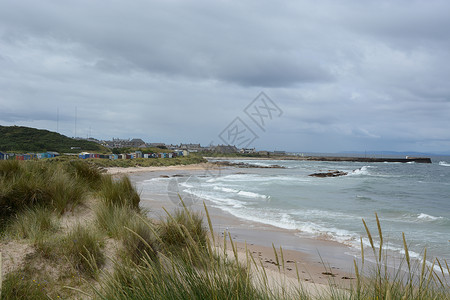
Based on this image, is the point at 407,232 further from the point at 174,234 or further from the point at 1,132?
the point at 1,132

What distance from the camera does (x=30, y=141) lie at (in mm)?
50875

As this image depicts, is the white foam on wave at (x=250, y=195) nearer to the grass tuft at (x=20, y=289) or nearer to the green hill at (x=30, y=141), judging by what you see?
the grass tuft at (x=20, y=289)

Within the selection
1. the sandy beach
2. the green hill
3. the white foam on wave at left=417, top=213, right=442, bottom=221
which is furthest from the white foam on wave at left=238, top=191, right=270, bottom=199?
the green hill

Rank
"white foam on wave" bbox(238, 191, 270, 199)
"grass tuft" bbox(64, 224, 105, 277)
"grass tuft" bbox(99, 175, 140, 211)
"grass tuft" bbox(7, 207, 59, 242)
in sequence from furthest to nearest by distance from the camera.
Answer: "white foam on wave" bbox(238, 191, 270, 199) < "grass tuft" bbox(99, 175, 140, 211) < "grass tuft" bbox(7, 207, 59, 242) < "grass tuft" bbox(64, 224, 105, 277)

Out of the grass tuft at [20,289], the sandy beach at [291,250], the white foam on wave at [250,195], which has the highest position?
the grass tuft at [20,289]

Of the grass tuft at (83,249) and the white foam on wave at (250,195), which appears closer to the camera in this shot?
the grass tuft at (83,249)

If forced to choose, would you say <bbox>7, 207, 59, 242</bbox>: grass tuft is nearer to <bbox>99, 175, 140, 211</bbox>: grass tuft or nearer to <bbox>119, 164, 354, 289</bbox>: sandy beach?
<bbox>99, 175, 140, 211</bbox>: grass tuft

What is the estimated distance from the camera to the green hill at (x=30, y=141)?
4556 cm

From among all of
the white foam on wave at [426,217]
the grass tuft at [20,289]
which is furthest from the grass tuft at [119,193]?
the white foam on wave at [426,217]

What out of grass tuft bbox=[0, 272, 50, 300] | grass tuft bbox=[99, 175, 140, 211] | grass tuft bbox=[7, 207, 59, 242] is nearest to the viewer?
grass tuft bbox=[0, 272, 50, 300]

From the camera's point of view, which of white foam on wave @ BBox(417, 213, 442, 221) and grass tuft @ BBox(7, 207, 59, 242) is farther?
white foam on wave @ BBox(417, 213, 442, 221)

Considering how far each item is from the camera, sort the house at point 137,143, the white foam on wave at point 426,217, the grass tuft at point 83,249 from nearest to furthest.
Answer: the grass tuft at point 83,249, the white foam on wave at point 426,217, the house at point 137,143

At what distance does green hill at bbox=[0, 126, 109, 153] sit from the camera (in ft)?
149

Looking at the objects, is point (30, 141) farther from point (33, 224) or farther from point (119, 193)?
point (33, 224)
